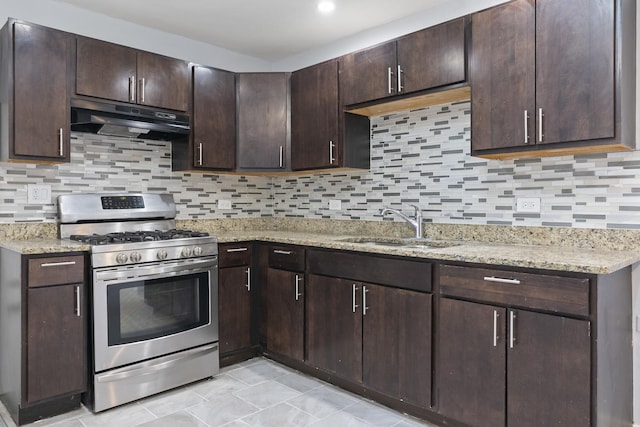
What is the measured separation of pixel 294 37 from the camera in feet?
11.9

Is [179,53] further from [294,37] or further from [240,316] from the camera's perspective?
[240,316]

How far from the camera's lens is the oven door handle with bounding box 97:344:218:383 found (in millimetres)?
2578

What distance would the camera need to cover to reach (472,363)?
2152 mm

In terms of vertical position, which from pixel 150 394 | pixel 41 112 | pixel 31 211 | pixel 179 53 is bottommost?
pixel 150 394

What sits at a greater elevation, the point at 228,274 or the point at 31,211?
the point at 31,211

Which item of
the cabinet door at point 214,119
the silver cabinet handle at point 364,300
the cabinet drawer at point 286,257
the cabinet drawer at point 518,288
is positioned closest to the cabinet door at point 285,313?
the cabinet drawer at point 286,257

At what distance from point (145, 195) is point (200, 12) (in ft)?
4.65

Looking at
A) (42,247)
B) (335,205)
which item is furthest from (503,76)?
(42,247)

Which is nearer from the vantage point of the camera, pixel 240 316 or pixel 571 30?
pixel 571 30

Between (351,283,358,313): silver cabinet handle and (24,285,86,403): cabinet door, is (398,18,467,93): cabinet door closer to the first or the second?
(351,283,358,313): silver cabinet handle

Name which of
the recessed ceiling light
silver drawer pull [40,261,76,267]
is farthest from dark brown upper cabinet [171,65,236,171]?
silver drawer pull [40,261,76,267]

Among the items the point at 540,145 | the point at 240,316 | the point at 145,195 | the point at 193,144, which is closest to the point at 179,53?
the point at 193,144

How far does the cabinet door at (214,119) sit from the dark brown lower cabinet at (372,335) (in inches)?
51.2

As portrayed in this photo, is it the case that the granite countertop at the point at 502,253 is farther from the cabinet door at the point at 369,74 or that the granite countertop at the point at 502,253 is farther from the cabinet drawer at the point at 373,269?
the cabinet door at the point at 369,74
